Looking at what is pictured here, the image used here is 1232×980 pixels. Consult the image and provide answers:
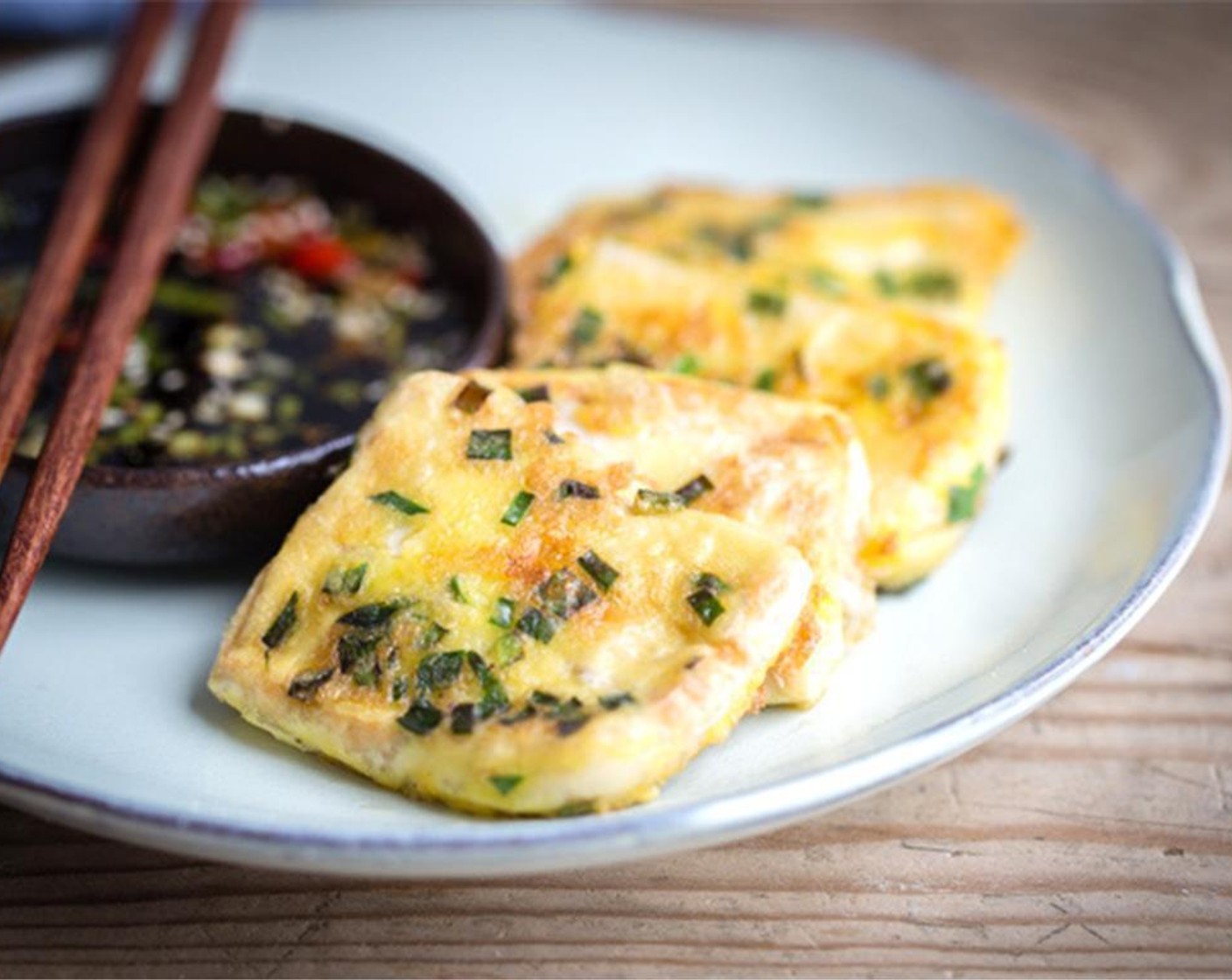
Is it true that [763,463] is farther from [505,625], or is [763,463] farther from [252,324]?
[252,324]

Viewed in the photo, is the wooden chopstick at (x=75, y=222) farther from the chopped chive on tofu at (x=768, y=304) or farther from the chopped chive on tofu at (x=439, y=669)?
the chopped chive on tofu at (x=768, y=304)

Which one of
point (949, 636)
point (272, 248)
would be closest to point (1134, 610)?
point (949, 636)

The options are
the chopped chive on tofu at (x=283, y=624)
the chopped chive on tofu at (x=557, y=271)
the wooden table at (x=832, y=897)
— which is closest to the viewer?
the wooden table at (x=832, y=897)

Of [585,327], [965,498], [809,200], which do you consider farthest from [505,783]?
[809,200]

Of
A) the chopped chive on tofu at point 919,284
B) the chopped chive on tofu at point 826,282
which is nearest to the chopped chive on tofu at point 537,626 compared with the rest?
the chopped chive on tofu at point 826,282

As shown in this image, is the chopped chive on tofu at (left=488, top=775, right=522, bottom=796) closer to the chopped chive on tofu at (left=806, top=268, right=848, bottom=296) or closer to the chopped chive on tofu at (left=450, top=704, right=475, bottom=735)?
the chopped chive on tofu at (left=450, top=704, right=475, bottom=735)

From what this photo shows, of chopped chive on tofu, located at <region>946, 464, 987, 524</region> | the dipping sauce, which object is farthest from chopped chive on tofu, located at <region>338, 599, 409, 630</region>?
chopped chive on tofu, located at <region>946, 464, 987, 524</region>

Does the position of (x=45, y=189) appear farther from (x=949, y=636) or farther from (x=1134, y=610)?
(x=1134, y=610)
